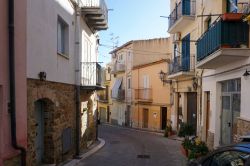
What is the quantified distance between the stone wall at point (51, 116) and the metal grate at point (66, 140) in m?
0.15

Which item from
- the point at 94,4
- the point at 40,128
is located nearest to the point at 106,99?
the point at 94,4

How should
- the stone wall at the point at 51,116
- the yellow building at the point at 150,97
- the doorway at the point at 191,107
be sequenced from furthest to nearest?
the yellow building at the point at 150,97 < the doorway at the point at 191,107 < the stone wall at the point at 51,116

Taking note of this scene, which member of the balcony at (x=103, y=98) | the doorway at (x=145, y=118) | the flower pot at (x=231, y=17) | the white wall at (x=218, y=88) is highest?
the flower pot at (x=231, y=17)

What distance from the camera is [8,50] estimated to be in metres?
7.78

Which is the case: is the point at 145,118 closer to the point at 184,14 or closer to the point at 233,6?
the point at 184,14

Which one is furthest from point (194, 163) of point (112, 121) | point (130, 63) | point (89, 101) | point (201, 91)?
point (112, 121)

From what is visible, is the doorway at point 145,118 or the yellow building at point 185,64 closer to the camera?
the yellow building at point 185,64

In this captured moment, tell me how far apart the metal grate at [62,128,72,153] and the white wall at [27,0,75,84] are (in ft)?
5.85

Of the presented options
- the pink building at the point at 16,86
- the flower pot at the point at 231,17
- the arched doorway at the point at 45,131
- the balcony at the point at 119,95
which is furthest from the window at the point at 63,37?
the balcony at the point at 119,95

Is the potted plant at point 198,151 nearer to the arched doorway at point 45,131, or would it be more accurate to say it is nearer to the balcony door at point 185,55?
the arched doorway at point 45,131

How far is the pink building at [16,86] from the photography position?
7.61m

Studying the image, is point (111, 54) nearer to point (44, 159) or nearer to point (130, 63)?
point (130, 63)

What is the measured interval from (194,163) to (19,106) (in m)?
4.12

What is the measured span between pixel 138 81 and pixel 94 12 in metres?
21.3
